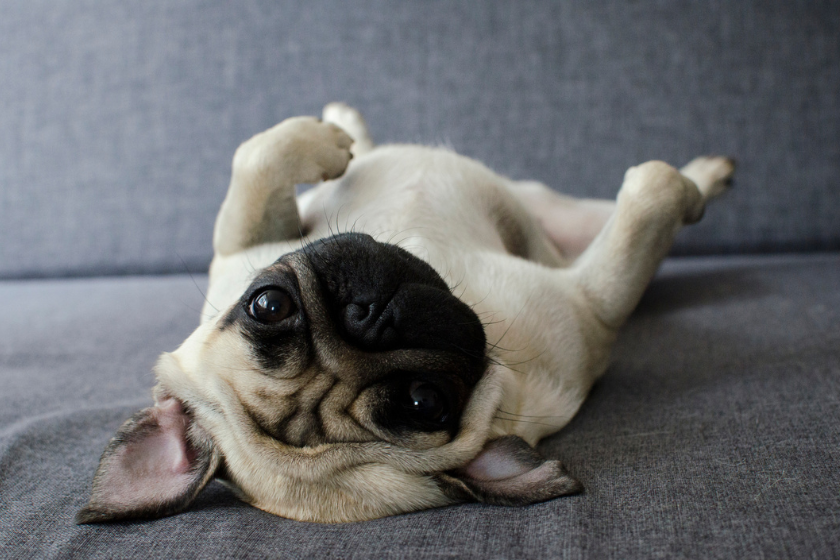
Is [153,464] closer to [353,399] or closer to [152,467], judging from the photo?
[152,467]

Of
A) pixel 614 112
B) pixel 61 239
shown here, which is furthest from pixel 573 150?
pixel 61 239

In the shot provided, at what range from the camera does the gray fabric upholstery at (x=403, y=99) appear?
10.7 ft

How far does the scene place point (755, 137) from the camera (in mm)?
3289

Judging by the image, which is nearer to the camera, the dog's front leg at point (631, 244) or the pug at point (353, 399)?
the pug at point (353, 399)

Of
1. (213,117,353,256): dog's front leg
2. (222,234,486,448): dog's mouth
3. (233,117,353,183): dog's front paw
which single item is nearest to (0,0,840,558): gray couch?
(222,234,486,448): dog's mouth

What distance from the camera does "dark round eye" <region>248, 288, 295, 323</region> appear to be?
1.49 meters

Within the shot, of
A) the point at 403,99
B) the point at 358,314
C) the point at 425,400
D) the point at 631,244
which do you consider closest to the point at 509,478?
the point at 425,400

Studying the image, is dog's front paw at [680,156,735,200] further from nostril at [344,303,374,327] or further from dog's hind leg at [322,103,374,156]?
nostril at [344,303,374,327]

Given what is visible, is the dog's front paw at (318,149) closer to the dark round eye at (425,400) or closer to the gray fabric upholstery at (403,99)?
the dark round eye at (425,400)

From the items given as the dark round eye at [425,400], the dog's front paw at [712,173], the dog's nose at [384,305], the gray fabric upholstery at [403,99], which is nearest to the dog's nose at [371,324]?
the dog's nose at [384,305]

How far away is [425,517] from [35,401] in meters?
1.63

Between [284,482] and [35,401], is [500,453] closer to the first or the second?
[284,482]

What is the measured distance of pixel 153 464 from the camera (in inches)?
60.9

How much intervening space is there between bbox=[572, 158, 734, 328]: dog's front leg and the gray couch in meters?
0.27
